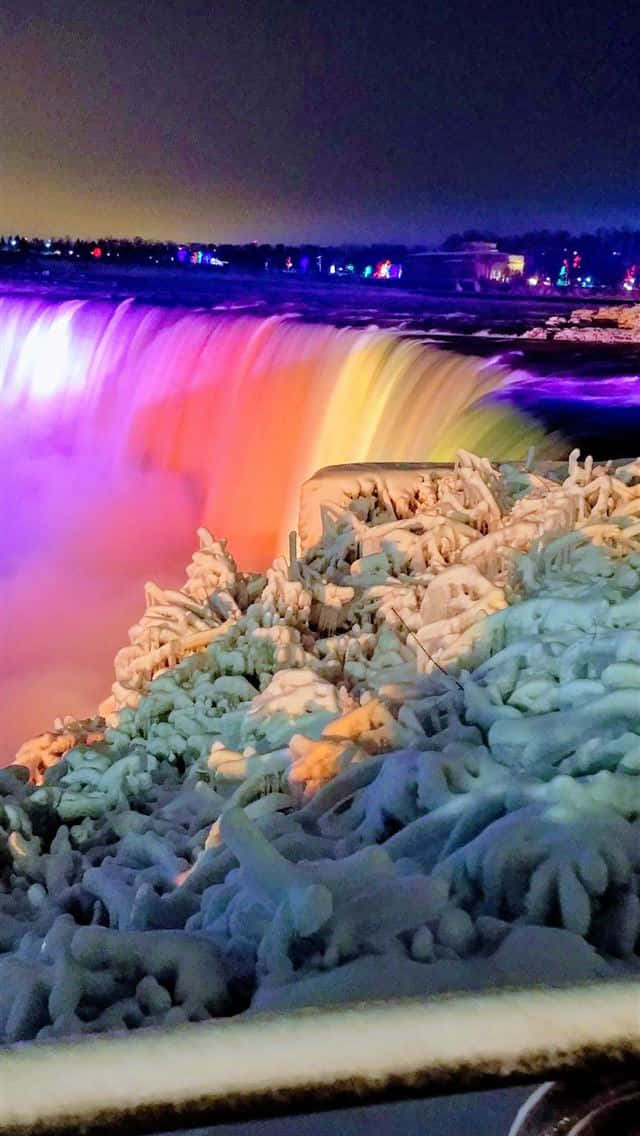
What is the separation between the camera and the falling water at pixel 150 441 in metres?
6.40

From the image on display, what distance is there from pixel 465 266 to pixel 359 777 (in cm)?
997

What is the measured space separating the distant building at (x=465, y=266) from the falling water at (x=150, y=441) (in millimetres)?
3614

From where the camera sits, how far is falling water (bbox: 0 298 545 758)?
640 centimetres

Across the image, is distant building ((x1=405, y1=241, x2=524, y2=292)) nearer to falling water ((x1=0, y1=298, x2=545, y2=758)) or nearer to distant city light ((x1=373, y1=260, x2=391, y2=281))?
distant city light ((x1=373, y1=260, x2=391, y2=281))

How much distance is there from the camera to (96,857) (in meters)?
2.17

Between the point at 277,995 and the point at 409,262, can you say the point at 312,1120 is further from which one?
the point at 409,262

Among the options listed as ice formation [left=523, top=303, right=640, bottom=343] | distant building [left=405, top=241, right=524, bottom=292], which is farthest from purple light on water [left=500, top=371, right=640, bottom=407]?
distant building [left=405, top=241, right=524, bottom=292]

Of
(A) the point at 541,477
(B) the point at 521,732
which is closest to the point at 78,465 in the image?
(A) the point at 541,477

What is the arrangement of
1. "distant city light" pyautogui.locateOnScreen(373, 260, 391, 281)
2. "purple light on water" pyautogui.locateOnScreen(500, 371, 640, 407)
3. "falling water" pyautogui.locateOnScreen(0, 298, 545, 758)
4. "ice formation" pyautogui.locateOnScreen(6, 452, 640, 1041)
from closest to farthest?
"ice formation" pyautogui.locateOnScreen(6, 452, 640, 1041) → "purple light on water" pyautogui.locateOnScreen(500, 371, 640, 407) → "falling water" pyautogui.locateOnScreen(0, 298, 545, 758) → "distant city light" pyautogui.locateOnScreen(373, 260, 391, 281)

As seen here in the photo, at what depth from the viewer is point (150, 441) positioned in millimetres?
8406

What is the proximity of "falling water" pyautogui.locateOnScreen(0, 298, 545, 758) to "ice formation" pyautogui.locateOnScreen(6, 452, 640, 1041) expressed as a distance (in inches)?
88.1

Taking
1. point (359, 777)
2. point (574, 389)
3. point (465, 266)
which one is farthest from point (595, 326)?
point (359, 777)

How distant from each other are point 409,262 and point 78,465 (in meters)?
4.75

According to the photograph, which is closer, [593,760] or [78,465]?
[593,760]
